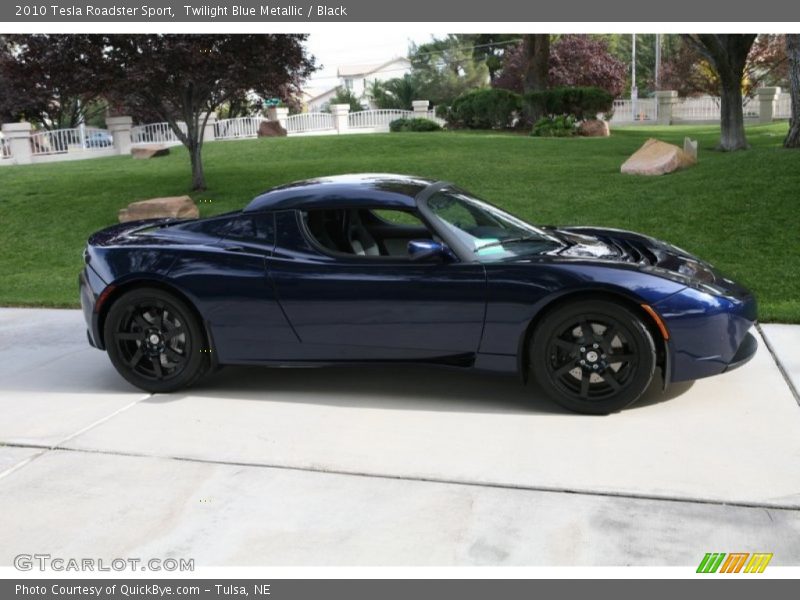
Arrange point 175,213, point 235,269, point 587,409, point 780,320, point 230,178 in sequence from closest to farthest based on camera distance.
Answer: point 587,409, point 235,269, point 780,320, point 175,213, point 230,178

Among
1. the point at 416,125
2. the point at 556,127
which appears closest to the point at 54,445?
the point at 556,127

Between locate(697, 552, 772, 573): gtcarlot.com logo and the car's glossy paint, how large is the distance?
1.56 meters

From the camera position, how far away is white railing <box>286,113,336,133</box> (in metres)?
32.8

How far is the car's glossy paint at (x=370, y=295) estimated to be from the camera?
15.6 feet

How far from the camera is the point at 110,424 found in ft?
16.6

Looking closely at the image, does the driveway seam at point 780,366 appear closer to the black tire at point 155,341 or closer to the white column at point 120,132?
the black tire at point 155,341

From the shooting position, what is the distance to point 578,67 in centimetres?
3803

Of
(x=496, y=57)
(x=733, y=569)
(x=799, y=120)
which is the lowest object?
(x=733, y=569)

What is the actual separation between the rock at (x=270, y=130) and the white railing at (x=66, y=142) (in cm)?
487

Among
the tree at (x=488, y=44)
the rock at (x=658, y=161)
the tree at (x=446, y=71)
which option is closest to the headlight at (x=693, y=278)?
the rock at (x=658, y=161)

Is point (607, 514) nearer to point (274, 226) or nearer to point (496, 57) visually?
point (274, 226)

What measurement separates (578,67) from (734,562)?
37091mm

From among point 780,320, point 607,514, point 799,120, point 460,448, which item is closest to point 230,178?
point 799,120

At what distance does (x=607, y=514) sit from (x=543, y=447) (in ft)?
2.55
